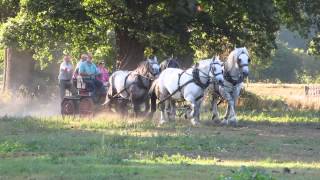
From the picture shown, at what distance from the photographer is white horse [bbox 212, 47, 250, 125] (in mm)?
22094

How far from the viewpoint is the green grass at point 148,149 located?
11703 millimetres

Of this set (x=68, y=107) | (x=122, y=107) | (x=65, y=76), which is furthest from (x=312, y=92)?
(x=68, y=107)

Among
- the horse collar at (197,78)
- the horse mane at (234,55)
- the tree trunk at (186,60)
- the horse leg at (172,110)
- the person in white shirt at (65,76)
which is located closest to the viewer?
the horse collar at (197,78)

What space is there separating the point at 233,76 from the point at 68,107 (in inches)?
224

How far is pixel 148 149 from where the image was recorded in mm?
15453

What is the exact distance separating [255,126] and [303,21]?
1017 cm

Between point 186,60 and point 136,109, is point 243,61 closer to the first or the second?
point 136,109

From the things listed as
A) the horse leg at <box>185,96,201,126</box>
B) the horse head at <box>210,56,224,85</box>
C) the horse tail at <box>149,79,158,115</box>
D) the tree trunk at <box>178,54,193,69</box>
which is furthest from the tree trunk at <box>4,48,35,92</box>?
the horse head at <box>210,56,224,85</box>

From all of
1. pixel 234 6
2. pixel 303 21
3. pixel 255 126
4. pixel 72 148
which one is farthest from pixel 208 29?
pixel 72 148

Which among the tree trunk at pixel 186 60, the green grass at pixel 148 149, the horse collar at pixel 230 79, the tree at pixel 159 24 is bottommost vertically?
Answer: the green grass at pixel 148 149

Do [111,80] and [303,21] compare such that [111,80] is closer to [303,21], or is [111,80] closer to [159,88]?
[159,88]

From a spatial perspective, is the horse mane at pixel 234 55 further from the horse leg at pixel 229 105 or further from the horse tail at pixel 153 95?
the horse tail at pixel 153 95

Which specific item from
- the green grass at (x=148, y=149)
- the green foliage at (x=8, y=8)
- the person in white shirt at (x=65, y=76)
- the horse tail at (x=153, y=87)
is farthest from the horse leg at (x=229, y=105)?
the green foliage at (x=8, y=8)

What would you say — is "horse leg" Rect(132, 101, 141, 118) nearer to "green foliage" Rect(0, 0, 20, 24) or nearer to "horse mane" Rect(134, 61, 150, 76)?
"horse mane" Rect(134, 61, 150, 76)
